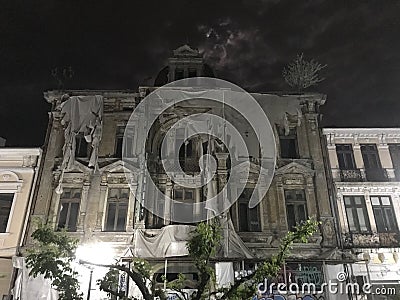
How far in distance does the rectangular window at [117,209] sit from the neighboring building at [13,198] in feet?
14.1

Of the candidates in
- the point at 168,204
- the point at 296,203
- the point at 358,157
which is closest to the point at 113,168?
the point at 168,204

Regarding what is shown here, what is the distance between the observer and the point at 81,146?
74.3ft

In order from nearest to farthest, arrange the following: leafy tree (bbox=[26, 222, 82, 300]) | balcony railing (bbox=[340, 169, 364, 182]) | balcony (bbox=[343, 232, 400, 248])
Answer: leafy tree (bbox=[26, 222, 82, 300])
balcony (bbox=[343, 232, 400, 248])
balcony railing (bbox=[340, 169, 364, 182])

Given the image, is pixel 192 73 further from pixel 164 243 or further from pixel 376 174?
pixel 376 174

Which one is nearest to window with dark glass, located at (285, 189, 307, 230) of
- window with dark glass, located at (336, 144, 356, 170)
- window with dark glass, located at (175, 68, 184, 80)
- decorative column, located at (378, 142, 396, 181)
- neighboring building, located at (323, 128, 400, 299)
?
neighboring building, located at (323, 128, 400, 299)

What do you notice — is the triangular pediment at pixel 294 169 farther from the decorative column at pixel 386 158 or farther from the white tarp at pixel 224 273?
the white tarp at pixel 224 273

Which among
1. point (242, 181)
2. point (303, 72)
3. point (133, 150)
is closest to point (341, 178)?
point (242, 181)

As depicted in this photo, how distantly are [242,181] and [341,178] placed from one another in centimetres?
579

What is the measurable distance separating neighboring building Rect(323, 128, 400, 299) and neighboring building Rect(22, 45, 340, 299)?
1204 mm

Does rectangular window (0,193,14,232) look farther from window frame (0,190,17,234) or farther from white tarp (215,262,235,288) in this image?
white tarp (215,262,235,288)

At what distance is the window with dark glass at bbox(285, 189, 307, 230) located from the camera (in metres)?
20.6

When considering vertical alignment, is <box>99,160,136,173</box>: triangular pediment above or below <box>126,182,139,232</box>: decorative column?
above

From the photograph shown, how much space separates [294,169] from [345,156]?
356cm

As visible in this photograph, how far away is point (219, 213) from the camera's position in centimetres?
1967
